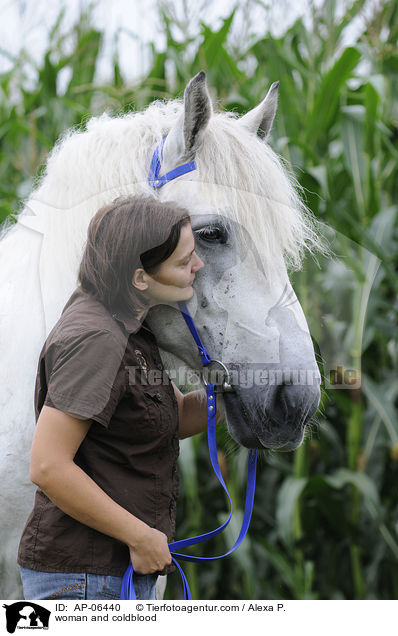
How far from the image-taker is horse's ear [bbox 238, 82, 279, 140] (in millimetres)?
1090

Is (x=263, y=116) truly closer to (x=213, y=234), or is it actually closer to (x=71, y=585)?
(x=213, y=234)

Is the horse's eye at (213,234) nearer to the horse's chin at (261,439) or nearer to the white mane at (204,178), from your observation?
the white mane at (204,178)

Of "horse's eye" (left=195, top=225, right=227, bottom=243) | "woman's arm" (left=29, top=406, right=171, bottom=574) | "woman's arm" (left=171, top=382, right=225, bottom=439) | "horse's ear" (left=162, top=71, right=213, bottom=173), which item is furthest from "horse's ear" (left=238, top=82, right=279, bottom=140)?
"woman's arm" (left=29, top=406, right=171, bottom=574)

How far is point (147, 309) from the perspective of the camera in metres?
0.92

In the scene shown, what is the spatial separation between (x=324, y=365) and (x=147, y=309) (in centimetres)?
42

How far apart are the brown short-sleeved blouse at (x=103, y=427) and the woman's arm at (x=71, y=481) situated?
0.03 meters

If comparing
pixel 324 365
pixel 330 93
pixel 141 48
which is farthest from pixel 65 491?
pixel 141 48

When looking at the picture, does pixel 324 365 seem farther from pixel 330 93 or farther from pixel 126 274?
pixel 330 93

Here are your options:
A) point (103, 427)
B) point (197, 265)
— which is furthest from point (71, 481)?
point (197, 265)

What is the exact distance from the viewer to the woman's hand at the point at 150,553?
2.69ft

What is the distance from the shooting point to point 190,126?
0.95m

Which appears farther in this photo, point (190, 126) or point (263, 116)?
point (263, 116)
